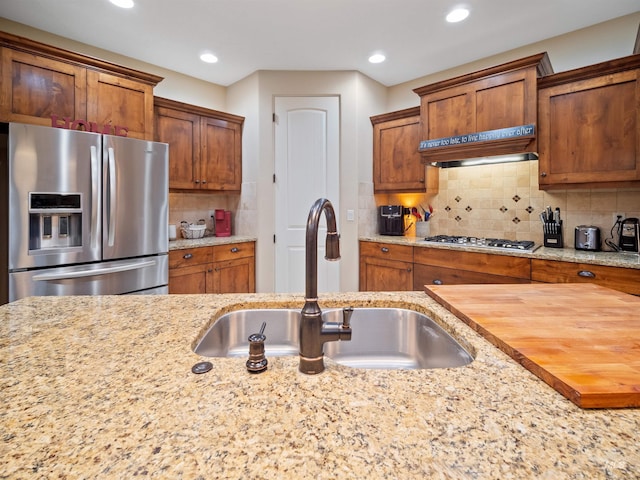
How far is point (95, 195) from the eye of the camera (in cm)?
225

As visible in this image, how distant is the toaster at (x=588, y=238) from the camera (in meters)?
2.46

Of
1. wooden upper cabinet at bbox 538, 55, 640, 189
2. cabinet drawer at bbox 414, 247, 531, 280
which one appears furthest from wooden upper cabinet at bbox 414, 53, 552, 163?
cabinet drawer at bbox 414, 247, 531, 280

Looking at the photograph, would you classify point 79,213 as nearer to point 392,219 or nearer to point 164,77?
point 164,77

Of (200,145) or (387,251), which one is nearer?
(387,251)

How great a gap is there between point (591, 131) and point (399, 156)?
5.05 feet

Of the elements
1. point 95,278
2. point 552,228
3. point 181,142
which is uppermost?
point 181,142

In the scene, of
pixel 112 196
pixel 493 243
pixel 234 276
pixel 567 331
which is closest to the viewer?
pixel 567 331

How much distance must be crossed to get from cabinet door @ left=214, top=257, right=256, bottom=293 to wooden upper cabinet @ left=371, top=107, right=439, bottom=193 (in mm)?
1594

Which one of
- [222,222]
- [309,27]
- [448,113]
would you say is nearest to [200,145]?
[222,222]

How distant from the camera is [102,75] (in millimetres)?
2545

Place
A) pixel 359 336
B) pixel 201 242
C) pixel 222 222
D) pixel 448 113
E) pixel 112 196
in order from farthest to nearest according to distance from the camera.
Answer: pixel 222 222, pixel 201 242, pixel 448 113, pixel 112 196, pixel 359 336

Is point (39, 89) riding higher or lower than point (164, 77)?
lower

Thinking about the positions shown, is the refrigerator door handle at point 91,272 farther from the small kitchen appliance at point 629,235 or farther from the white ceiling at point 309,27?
the small kitchen appliance at point 629,235

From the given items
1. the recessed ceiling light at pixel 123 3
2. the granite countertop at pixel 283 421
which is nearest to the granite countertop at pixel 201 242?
the recessed ceiling light at pixel 123 3
